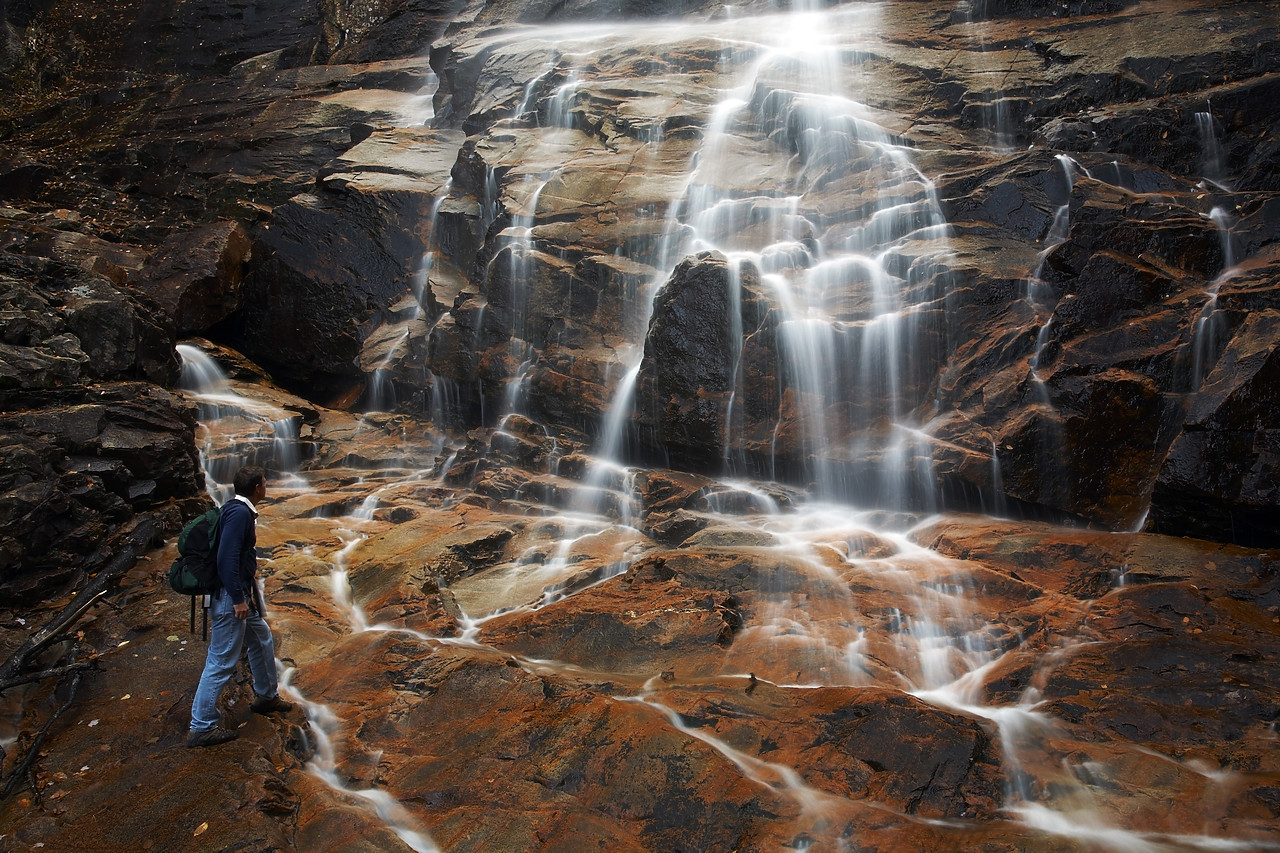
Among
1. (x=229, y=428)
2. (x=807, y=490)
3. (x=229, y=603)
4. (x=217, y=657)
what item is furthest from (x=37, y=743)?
(x=229, y=428)

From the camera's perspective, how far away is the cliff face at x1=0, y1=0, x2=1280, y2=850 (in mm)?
5012

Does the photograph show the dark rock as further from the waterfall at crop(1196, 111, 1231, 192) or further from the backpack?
the waterfall at crop(1196, 111, 1231, 192)

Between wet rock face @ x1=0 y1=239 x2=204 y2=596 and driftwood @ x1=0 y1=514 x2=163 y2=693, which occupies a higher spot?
wet rock face @ x1=0 y1=239 x2=204 y2=596

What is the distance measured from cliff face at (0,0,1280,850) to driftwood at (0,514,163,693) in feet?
0.73

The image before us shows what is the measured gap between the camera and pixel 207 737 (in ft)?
16.9

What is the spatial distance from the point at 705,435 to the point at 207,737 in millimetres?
7994

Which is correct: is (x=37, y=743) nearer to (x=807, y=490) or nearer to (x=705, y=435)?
(x=705, y=435)

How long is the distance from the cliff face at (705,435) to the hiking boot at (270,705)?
0.49 ft

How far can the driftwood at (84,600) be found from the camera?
602 cm

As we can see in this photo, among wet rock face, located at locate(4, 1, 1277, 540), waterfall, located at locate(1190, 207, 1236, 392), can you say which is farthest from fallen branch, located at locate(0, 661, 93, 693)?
waterfall, located at locate(1190, 207, 1236, 392)

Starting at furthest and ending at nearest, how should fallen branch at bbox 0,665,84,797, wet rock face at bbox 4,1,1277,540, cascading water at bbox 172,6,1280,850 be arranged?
wet rock face at bbox 4,1,1277,540, cascading water at bbox 172,6,1280,850, fallen branch at bbox 0,665,84,797

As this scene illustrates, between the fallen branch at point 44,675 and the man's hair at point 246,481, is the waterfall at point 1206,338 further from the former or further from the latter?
the fallen branch at point 44,675

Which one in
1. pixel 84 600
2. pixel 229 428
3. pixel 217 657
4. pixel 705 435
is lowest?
pixel 229 428

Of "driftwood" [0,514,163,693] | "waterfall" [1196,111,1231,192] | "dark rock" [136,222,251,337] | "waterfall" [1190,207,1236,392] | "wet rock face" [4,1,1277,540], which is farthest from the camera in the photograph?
"dark rock" [136,222,251,337]
